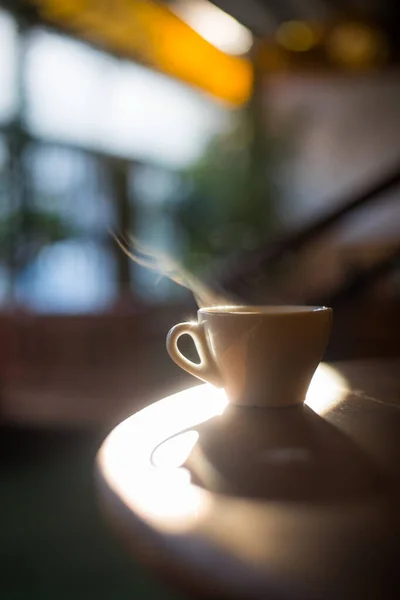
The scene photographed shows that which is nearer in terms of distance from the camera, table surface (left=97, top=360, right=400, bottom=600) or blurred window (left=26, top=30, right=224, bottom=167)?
table surface (left=97, top=360, right=400, bottom=600)

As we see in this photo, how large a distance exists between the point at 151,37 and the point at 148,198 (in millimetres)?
1298

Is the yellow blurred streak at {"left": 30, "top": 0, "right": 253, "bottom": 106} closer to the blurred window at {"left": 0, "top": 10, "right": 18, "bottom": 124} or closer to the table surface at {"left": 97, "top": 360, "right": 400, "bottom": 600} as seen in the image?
the blurred window at {"left": 0, "top": 10, "right": 18, "bottom": 124}

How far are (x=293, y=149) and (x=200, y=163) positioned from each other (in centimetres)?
112

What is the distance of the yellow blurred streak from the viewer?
467 cm

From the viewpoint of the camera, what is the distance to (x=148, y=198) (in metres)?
5.74

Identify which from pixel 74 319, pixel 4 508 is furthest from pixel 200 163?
pixel 4 508

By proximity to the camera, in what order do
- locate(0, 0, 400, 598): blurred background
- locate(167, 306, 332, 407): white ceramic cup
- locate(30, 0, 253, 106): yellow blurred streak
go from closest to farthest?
locate(167, 306, 332, 407): white ceramic cup → locate(0, 0, 400, 598): blurred background → locate(30, 0, 253, 106): yellow blurred streak

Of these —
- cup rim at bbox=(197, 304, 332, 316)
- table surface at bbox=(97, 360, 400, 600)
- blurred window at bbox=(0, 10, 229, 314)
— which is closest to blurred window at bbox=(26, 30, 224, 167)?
blurred window at bbox=(0, 10, 229, 314)

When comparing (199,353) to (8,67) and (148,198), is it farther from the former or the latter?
(148,198)

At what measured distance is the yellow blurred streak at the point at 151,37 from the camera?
15.3 ft

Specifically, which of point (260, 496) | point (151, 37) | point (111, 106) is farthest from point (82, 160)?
point (260, 496)

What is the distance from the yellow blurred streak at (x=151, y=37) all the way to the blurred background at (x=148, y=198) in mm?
16

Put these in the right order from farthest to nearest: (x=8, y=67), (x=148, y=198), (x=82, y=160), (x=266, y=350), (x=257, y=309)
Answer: (x=148, y=198), (x=82, y=160), (x=8, y=67), (x=257, y=309), (x=266, y=350)

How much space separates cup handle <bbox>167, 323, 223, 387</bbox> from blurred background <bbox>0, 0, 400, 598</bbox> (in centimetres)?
37
